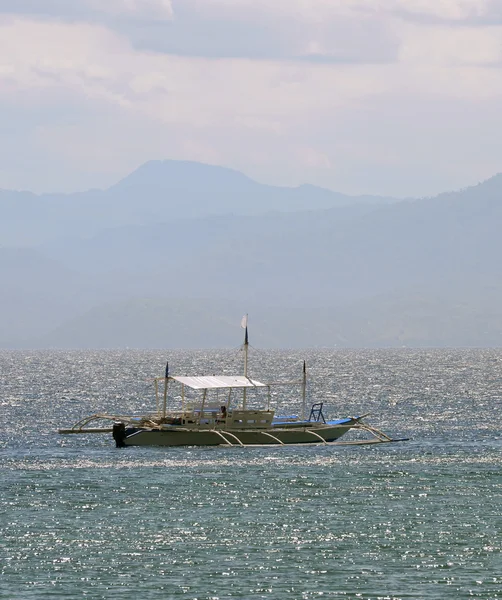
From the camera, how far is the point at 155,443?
11100 centimetres

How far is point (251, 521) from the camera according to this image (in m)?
69.4

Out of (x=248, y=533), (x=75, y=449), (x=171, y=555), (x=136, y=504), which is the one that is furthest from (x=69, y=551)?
(x=75, y=449)

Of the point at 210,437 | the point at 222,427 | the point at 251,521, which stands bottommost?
the point at 251,521

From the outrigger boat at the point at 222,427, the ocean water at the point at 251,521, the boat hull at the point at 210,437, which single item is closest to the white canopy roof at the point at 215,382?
the outrigger boat at the point at 222,427

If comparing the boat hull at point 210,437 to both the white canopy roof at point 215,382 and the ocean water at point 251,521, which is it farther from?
the white canopy roof at point 215,382

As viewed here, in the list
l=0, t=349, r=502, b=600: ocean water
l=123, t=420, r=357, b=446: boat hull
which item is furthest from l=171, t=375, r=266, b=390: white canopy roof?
l=0, t=349, r=502, b=600: ocean water

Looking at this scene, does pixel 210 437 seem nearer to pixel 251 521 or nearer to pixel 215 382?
pixel 215 382

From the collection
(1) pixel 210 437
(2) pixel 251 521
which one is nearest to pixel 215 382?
(1) pixel 210 437

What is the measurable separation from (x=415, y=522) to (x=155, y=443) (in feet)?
149

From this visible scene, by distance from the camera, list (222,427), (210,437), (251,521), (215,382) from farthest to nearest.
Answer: (215,382) < (222,427) < (210,437) < (251,521)

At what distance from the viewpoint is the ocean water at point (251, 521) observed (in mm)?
54844

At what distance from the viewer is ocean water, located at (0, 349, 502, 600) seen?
54.8 metres

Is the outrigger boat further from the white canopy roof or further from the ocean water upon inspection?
the ocean water

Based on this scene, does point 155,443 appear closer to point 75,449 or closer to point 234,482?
point 75,449
